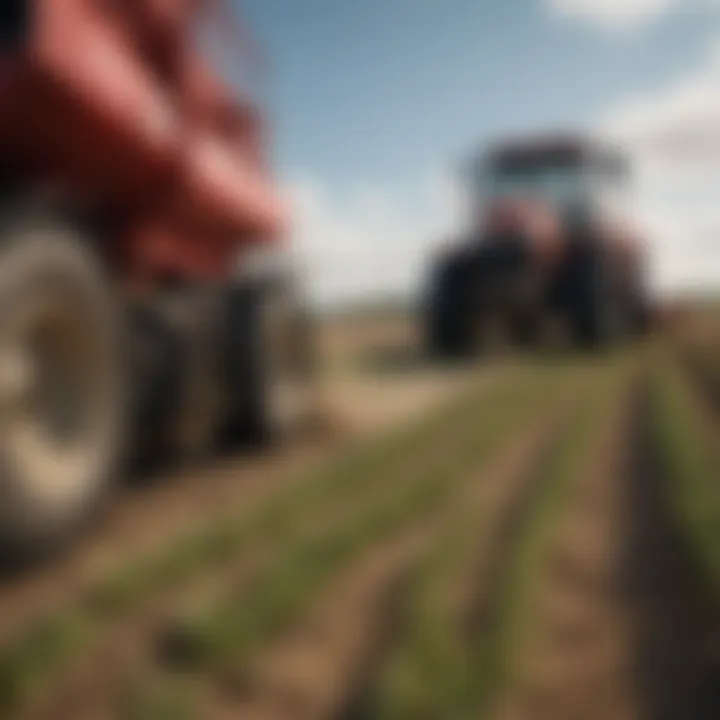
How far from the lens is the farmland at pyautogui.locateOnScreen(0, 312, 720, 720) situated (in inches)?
112

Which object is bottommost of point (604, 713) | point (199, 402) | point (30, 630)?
point (604, 713)

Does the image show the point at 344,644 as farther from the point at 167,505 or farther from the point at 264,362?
the point at 264,362

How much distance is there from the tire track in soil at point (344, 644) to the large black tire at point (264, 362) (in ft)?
8.13

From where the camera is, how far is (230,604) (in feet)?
11.5

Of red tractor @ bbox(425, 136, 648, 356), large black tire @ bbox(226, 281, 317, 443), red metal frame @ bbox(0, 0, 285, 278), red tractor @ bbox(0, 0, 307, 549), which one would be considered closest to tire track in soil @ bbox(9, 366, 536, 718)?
red tractor @ bbox(0, 0, 307, 549)

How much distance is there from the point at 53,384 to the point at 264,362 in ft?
8.20

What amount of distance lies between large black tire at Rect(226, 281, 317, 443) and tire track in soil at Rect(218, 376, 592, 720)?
8.13 feet

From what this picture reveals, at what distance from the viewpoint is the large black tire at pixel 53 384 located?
402 cm

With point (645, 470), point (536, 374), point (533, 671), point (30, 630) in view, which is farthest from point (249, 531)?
→ point (536, 374)

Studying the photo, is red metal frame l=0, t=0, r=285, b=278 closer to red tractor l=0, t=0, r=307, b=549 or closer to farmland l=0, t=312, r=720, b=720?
red tractor l=0, t=0, r=307, b=549

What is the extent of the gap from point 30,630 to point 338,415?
5.59 meters

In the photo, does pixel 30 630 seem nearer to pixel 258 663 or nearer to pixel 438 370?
pixel 258 663

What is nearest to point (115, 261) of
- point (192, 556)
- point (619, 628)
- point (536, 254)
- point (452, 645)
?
point (192, 556)

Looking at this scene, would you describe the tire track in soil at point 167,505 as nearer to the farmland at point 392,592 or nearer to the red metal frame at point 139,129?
the farmland at point 392,592
